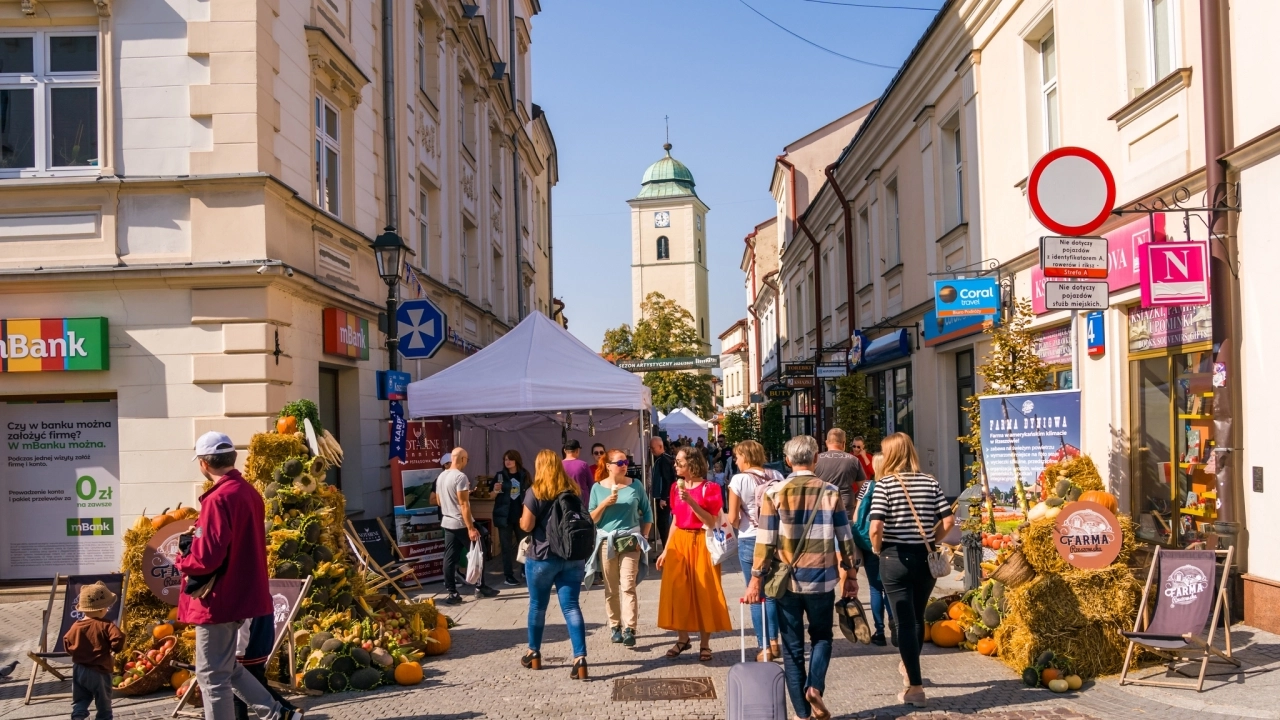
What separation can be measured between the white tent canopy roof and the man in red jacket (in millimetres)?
7136

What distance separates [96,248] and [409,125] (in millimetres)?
6851

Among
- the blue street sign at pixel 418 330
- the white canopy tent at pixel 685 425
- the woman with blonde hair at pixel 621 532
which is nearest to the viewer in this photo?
the woman with blonde hair at pixel 621 532

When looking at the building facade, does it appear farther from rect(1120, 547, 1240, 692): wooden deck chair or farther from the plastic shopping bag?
the plastic shopping bag

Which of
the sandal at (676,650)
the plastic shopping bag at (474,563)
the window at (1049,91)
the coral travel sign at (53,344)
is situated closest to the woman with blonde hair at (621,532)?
the sandal at (676,650)

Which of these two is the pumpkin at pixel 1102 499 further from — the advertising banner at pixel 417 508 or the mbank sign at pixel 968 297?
the advertising banner at pixel 417 508

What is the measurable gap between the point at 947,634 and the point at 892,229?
12.8 m

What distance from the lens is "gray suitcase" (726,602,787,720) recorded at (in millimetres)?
5441

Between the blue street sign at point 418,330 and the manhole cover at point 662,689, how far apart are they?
7.49 meters

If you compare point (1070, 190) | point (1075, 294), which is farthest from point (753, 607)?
point (1070, 190)

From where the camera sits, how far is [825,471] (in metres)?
10.0

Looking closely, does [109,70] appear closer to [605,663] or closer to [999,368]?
[605,663]

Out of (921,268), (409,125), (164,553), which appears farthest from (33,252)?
(921,268)

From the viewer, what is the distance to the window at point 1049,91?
1230 centimetres

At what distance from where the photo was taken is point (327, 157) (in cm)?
1330
